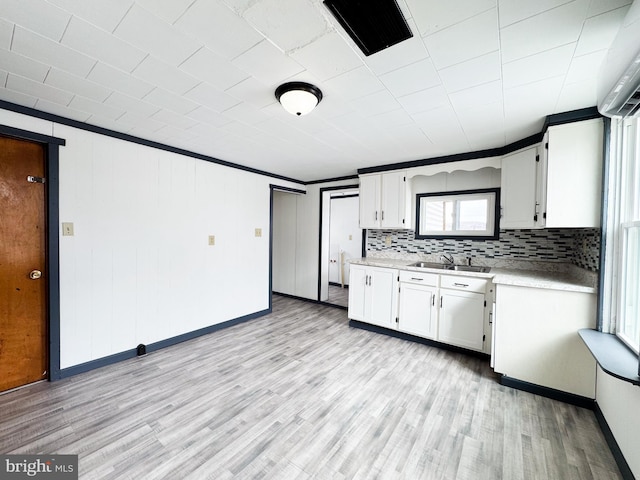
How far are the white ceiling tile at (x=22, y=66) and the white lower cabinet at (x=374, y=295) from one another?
347 cm

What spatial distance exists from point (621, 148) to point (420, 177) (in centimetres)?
210

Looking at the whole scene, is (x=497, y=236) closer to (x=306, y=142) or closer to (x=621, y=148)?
(x=621, y=148)

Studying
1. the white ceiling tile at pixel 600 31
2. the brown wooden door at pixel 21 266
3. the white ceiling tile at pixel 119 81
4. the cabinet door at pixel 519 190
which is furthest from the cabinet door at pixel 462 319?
the brown wooden door at pixel 21 266

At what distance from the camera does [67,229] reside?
7.91 ft

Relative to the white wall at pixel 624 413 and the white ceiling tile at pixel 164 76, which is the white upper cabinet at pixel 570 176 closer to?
Result: the white wall at pixel 624 413

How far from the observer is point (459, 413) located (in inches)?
79.3

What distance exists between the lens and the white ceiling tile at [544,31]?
1.18 m

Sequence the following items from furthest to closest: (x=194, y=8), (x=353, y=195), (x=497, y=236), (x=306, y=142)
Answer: (x=353, y=195)
(x=497, y=236)
(x=306, y=142)
(x=194, y=8)

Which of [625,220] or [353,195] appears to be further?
[353,195]

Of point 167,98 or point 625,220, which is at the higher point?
point 167,98

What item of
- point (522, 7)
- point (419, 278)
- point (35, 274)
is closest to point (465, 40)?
point (522, 7)

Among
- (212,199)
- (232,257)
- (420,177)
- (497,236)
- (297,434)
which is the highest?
(420,177)

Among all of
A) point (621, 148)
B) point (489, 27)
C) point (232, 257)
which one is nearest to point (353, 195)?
point (232, 257)

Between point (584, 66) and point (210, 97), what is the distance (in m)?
2.42
